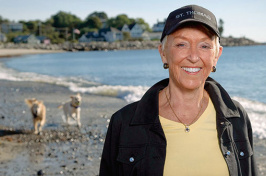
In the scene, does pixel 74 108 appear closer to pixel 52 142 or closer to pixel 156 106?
pixel 52 142

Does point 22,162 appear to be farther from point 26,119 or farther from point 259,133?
point 259,133

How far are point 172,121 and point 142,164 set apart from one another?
1.30ft

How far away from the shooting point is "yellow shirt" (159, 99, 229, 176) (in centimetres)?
218

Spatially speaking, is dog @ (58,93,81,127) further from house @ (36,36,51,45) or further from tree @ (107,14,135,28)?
tree @ (107,14,135,28)

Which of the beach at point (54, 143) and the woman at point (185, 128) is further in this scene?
the beach at point (54, 143)

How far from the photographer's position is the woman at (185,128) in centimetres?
217

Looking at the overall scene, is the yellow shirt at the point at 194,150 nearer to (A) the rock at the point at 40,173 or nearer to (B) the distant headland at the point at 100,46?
(A) the rock at the point at 40,173

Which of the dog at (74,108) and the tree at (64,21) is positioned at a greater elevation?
the tree at (64,21)

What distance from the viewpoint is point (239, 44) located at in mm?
152750

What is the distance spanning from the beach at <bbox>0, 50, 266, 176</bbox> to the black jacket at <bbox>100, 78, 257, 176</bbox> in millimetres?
3717

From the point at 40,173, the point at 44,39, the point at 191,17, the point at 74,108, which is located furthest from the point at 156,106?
the point at 44,39

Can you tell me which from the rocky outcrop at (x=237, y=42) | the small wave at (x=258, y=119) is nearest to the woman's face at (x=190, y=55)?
the small wave at (x=258, y=119)

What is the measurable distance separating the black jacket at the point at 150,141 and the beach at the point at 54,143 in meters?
3.72

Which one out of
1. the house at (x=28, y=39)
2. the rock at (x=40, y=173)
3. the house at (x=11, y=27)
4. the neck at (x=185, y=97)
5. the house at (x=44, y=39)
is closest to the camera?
the neck at (x=185, y=97)
